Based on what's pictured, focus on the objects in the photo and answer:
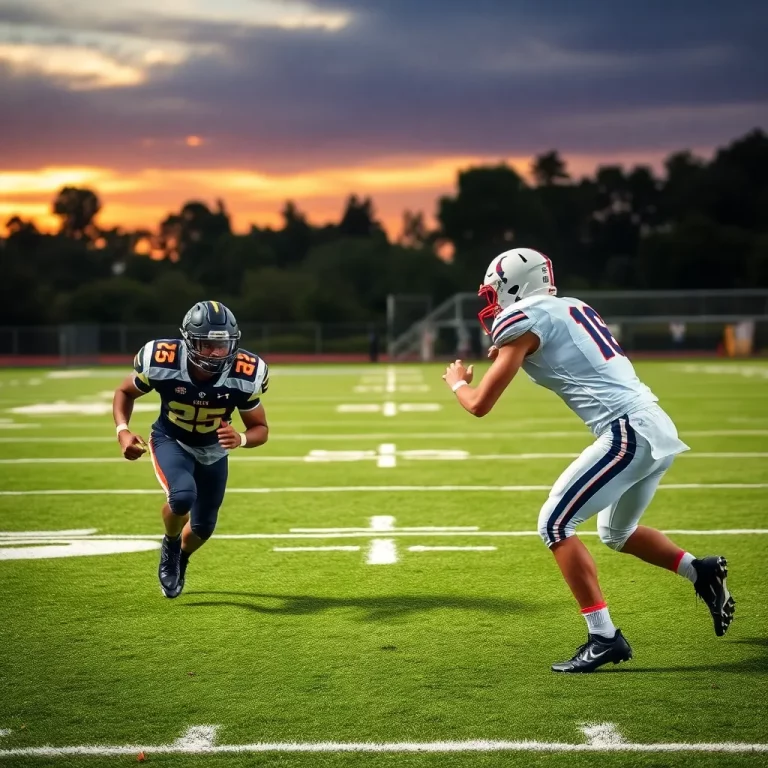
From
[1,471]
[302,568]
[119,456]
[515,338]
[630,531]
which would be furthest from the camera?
[119,456]

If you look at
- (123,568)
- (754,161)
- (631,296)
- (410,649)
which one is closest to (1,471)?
(123,568)

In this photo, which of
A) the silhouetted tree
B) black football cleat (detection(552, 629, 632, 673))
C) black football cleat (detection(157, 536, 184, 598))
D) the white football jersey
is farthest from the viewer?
the silhouetted tree

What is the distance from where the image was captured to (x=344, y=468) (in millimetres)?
10695

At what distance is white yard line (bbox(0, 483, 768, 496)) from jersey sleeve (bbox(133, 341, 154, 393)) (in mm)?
3512

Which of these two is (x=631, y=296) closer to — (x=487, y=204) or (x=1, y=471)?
(x=1, y=471)

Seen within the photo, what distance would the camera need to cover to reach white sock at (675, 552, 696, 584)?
4.89 m

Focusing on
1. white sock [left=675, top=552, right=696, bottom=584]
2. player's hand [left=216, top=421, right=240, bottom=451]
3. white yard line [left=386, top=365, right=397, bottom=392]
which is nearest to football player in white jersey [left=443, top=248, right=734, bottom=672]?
white sock [left=675, top=552, right=696, bottom=584]

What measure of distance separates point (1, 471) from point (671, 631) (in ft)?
24.5

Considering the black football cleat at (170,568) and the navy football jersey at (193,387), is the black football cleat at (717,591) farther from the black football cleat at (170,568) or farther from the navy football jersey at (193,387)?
the black football cleat at (170,568)

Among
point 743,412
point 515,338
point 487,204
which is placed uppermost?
point 487,204

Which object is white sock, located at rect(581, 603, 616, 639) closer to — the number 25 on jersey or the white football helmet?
the number 25 on jersey

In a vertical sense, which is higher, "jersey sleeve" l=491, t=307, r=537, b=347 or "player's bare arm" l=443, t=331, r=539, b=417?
"jersey sleeve" l=491, t=307, r=537, b=347

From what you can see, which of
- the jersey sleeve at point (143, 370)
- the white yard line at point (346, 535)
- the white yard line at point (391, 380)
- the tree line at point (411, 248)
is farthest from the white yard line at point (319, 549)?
the tree line at point (411, 248)

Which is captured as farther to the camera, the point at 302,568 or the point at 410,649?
the point at 302,568
